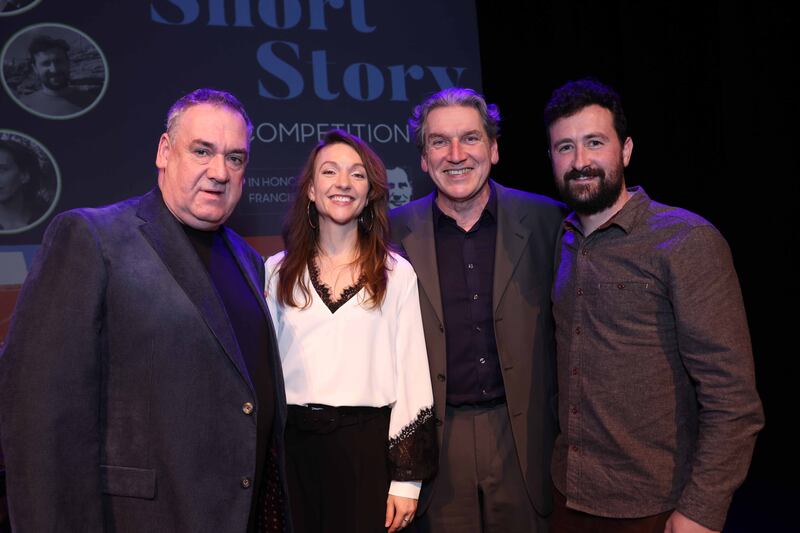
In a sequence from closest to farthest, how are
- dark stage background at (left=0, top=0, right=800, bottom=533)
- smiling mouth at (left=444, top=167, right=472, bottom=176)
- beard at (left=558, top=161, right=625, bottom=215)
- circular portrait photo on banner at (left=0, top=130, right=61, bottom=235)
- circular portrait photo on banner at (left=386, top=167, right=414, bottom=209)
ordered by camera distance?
beard at (left=558, top=161, right=625, bottom=215) → smiling mouth at (left=444, top=167, right=472, bottom=176) → circular portrait photo on banner at (left=0, top=130, right=61, bottom=235) → dark stage background at (left=0, top=0, right=800, bottom=533) → circular portrait photo on banner at (left=386, top=167, right=414, bottom=209)

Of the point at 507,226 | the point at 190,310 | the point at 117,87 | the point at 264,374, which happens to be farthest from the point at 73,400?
the point at 117,87

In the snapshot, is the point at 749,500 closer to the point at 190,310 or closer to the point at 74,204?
the point at 190,310

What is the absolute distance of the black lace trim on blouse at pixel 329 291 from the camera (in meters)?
2.35

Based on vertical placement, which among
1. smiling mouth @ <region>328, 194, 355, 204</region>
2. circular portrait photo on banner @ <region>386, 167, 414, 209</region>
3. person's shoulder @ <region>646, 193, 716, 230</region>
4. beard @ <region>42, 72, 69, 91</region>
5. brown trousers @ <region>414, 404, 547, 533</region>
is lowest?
brown trousers @ <region>414, 404, 547, 533</region>

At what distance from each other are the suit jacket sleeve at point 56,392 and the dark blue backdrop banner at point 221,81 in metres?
2.28

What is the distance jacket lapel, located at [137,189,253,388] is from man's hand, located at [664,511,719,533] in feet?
4.47

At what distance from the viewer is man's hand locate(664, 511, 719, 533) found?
1.98 meters

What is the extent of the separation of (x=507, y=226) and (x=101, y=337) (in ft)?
5.26

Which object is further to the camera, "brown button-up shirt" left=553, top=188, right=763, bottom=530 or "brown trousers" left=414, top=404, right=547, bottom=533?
"brown trousers" left=414, top=404, right=547, bottom=533

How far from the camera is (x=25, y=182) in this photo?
370 cm

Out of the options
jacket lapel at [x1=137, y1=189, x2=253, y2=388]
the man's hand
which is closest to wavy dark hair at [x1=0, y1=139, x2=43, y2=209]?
jacket lapel at [x1=137, y1=189, x2=253, y2=388]

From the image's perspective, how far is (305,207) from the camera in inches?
101

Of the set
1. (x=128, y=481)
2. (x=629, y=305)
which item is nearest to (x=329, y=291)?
(x=128, y=481)

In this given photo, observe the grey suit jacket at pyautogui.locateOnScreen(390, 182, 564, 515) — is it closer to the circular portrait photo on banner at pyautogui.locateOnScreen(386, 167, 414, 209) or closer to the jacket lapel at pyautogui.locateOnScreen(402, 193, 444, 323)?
the jacket lapel at pyautogui.locateOnScreen(402, 193, 444, 323)
